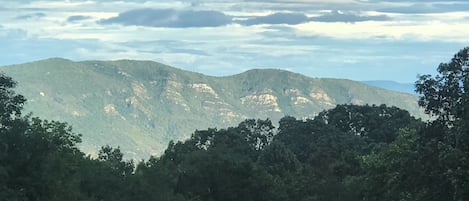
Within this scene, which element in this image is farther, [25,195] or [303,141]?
[303,141]

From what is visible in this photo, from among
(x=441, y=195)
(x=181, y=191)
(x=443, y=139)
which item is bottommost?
(x=181, y=191)

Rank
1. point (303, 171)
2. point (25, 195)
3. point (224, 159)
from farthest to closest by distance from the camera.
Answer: point (303, 171) → point (224, 159) → point (25, 195)

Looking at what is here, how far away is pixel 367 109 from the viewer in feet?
380

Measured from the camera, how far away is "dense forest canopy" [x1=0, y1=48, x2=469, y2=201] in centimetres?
3011

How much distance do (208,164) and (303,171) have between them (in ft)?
52.6

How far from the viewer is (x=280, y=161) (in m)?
88.8

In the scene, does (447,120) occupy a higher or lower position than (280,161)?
higher

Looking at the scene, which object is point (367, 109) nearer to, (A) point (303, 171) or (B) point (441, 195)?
(A) point (303, 171)

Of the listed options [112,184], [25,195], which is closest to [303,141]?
[112,184]

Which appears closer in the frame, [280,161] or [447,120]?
[447,120]

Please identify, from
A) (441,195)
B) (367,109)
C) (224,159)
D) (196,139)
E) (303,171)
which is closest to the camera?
(441,195)

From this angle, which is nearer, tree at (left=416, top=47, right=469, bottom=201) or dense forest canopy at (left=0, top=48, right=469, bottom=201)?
tree at (left=416, top=47, right=469, bottom=201)

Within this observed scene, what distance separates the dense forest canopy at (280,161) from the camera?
30109mm

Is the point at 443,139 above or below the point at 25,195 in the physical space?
above
